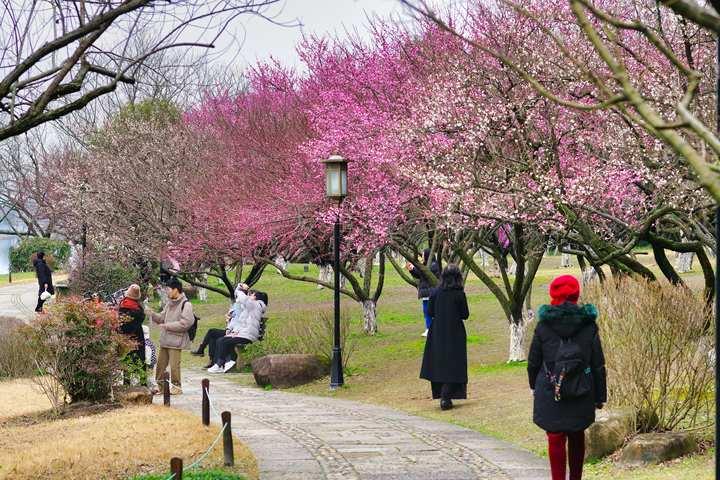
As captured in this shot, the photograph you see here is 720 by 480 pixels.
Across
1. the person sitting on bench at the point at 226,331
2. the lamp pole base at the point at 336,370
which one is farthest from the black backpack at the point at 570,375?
the person sitting on bench at the point at 226,331

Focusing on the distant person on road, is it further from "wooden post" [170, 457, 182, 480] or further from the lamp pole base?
"wooden post" [170, 457, 182, 480]

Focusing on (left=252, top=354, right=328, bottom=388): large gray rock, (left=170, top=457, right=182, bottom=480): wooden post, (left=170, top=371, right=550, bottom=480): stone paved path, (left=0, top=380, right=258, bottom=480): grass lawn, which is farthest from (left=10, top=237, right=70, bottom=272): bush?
(left=170, top=457, right=182, bottom=480): wooden post

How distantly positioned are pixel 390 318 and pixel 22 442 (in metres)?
20.5

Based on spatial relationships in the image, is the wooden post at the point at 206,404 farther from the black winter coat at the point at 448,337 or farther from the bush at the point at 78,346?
the black winter coat at the point at 448,337

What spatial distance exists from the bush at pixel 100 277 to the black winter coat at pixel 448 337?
20324 millimetres

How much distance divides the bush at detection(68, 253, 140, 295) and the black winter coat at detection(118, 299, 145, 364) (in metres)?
17.2

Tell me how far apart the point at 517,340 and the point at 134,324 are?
710cm

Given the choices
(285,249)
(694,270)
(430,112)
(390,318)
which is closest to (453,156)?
(430,112)

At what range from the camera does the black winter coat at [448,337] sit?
15.2 m

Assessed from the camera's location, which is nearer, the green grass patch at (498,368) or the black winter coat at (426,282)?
the green grass patch at (498,368)

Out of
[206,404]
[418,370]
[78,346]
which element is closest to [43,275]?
[418,370]

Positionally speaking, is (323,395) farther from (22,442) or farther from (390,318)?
(390,318)

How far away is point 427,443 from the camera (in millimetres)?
12070

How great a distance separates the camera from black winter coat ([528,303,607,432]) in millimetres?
8445
